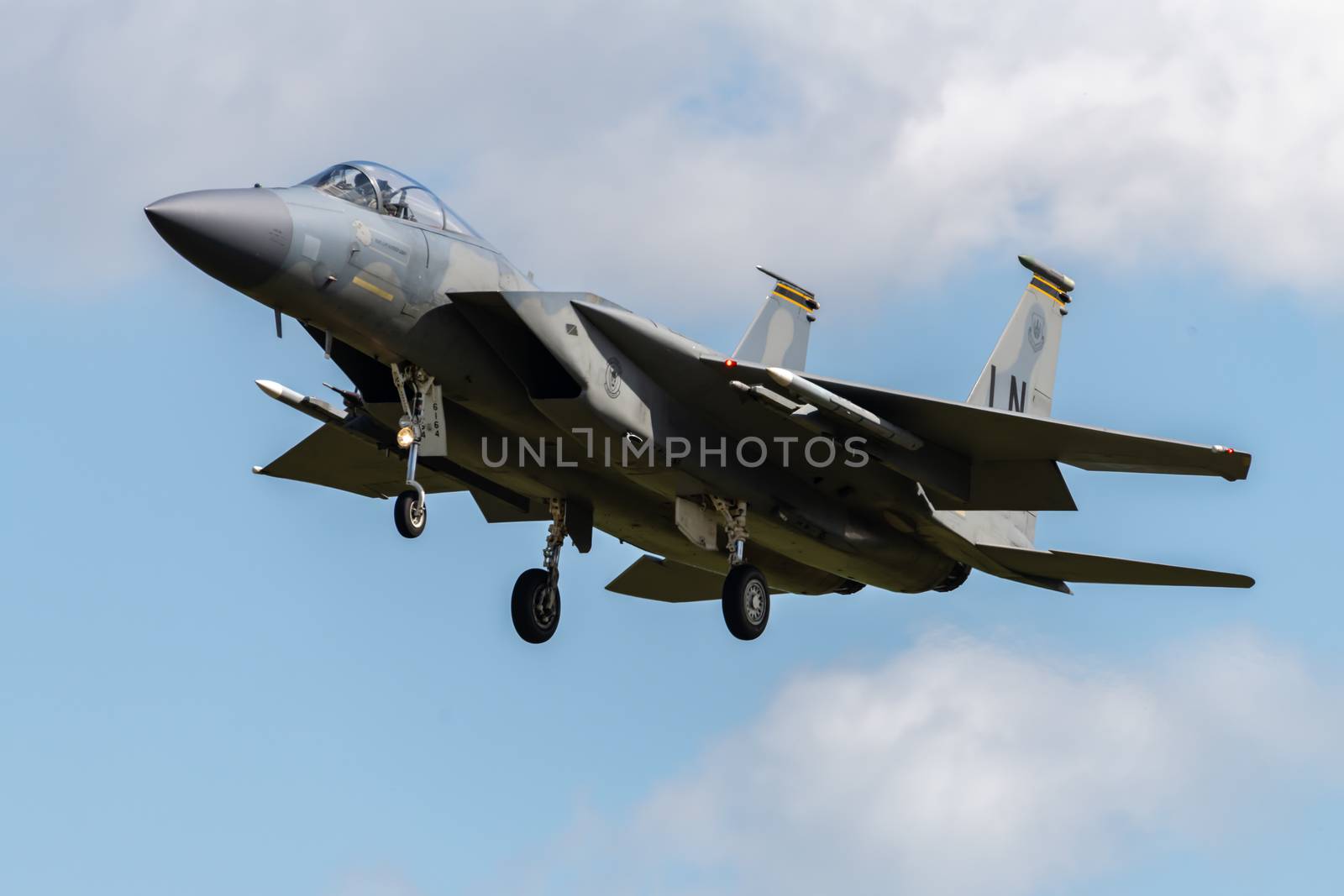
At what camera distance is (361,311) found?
14625 millimetres

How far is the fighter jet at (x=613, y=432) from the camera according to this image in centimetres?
1458

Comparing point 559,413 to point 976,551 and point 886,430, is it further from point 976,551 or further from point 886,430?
point 976,551

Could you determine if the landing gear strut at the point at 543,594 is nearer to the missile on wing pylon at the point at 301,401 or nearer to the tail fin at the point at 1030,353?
the missile on wing pylon at the point at 301,401

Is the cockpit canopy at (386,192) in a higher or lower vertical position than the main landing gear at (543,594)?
higher

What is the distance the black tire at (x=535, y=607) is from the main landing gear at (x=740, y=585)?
187 centimetres

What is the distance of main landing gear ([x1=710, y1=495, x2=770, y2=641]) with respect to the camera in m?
17.0

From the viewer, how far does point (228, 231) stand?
540 inches

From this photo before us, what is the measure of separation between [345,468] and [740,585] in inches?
204

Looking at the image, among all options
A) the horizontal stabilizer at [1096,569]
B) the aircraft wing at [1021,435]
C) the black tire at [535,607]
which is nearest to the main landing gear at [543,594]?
the black tire at [535,607]

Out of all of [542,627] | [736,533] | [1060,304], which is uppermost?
[1060,304]

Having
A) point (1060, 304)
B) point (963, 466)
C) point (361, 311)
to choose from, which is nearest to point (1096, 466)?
point (963, 466)

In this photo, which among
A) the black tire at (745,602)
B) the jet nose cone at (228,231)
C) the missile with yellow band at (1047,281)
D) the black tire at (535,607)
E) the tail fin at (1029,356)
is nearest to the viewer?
the jet nose cone at (228,231)

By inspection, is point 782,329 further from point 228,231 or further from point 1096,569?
point 228,231

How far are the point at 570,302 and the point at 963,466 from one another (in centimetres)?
424
